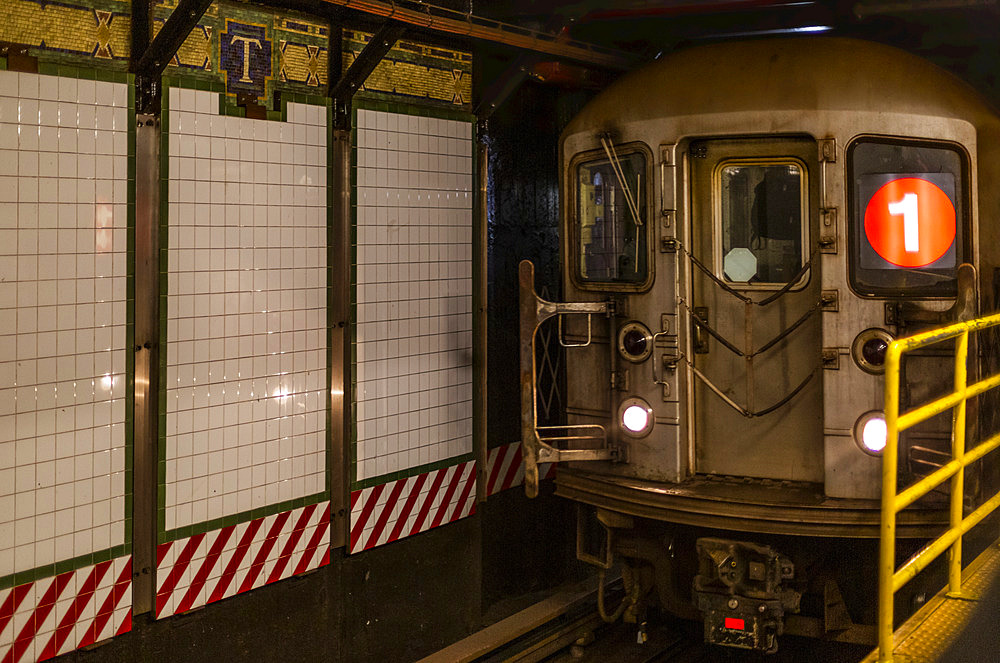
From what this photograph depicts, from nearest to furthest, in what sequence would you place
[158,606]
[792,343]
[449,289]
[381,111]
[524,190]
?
[158,606] → [792,343] → [381,111] → [449,289] → [524,190]

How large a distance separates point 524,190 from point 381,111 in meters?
1.50

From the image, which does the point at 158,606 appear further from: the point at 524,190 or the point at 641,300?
the point at 524,190

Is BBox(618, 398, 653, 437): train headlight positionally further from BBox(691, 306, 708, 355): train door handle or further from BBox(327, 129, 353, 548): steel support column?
BBox(327, 129, 353, 548): steel support column

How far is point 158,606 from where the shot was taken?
174 inches

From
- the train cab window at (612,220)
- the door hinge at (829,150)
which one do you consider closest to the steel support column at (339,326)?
the train cab window at (612,220)

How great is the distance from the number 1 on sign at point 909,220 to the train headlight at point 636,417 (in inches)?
60.8

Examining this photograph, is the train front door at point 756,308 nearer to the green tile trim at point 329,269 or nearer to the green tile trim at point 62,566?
the green tile trim at point 329,269

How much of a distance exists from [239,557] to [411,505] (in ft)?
4.04

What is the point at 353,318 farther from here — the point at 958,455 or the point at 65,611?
the point at 958,455

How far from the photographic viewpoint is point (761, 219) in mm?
5004

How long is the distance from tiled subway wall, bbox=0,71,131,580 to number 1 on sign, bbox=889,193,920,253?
3.69m

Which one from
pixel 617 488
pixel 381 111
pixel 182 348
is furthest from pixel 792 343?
pixel 182 348

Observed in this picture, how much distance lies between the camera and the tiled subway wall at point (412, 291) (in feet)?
17.6

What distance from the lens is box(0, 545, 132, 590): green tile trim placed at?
Result: 386 centimetres
